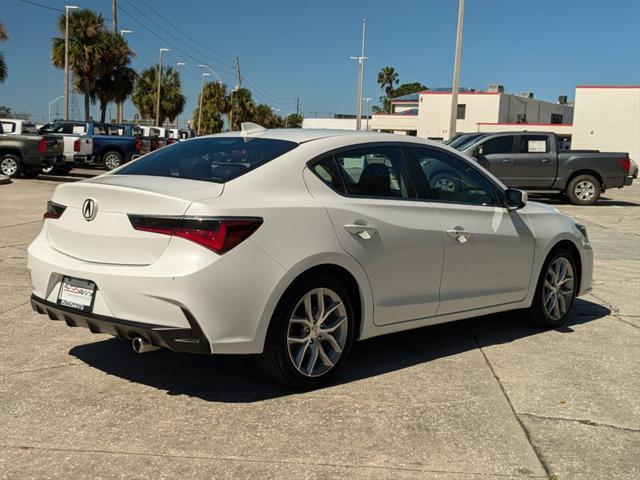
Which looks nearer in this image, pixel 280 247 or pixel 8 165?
pixel 280 247

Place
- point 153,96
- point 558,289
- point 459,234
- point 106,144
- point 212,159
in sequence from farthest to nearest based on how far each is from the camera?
1. point 153,96
2. point 106,144
3. point 558,289
4. point 459,234
5. point 212,159

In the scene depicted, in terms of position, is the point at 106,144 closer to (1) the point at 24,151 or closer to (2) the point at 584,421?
(1) the point at 24,151

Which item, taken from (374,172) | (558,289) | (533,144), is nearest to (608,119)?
(533,144)

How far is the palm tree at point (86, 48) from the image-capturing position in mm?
44719

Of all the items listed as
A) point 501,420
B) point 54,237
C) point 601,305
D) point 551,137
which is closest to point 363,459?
point 501,420

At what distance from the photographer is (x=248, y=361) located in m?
4.96

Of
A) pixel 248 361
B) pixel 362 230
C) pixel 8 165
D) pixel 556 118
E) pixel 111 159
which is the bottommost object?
pixel 248 361

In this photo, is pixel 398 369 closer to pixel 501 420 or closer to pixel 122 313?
pixel 501 420

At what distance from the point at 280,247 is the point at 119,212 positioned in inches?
36.1

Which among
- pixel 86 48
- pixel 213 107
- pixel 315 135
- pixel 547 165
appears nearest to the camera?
pixel 315 135

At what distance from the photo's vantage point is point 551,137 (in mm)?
18828

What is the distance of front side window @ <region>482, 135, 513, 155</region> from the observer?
722 inches

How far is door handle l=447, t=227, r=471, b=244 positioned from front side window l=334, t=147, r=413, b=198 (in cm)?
41

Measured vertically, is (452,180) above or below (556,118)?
below
